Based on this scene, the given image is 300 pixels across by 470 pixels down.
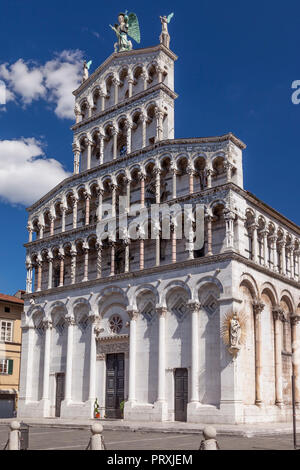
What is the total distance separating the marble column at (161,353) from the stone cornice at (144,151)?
10616 millimetres

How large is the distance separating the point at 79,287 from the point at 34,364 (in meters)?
7.19

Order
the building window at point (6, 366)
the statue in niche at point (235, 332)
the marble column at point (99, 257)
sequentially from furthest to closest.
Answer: the building window at point (6, 366)
the marble column at point (99, 257)
the statue in niche at point (235, 332)

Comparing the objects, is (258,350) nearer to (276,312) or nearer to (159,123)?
(276,312)

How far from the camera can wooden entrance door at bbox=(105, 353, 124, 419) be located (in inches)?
1398

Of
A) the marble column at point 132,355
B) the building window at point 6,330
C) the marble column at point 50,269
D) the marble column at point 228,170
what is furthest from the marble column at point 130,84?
the building window at point 6,330

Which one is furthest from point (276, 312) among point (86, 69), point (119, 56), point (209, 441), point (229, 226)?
point (86, 69)

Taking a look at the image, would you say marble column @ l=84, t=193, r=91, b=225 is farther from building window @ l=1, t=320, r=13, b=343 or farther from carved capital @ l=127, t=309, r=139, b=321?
building window @ l=1, t=320, r=13, b=343

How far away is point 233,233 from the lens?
32594 mm

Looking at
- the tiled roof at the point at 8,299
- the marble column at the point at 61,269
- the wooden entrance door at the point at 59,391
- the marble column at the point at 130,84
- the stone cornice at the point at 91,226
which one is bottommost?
the wooden entrance door at the point at 59,391

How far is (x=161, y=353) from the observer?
1294 inches

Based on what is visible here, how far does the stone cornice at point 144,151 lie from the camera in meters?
34.2

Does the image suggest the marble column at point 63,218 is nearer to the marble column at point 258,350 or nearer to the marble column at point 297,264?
the marble column at point 258,350
